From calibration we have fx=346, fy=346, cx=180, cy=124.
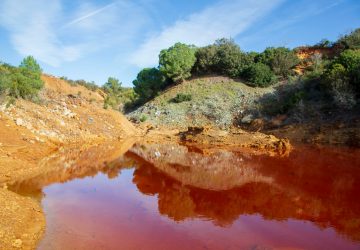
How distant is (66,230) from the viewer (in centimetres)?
727

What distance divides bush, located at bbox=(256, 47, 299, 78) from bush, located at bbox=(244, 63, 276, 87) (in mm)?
1402

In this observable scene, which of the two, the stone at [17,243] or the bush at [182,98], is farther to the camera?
the bush at [182,98]

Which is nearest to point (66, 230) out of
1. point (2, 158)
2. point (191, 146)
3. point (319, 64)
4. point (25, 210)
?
point (25, 210)

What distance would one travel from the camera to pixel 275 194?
1073 cm

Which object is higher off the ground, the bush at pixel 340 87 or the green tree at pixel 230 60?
the green tree at pixel 230 60

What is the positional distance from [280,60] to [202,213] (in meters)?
31.4

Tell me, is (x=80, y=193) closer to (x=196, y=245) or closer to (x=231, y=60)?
(x=196, y=245)

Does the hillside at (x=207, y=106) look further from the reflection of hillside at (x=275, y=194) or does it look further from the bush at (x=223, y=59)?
the reflection of hillside at (x=275, y=194)

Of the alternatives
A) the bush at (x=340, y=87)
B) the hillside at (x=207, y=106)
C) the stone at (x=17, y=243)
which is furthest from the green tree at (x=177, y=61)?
the stone at (x=17, y=243)

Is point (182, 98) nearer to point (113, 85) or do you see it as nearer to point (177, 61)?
point (177, 61)

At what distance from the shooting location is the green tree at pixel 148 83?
139ft

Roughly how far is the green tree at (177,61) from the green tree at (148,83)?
191 centimetres

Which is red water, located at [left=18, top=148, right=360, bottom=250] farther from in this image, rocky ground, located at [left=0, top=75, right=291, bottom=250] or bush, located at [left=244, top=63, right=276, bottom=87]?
bush, located at [left=244, top=63, right=276, bottom=87]

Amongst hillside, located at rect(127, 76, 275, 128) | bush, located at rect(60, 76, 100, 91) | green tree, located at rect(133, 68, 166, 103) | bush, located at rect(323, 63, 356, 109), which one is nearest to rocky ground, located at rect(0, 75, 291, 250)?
hillside, located at rect(127, 76, 275, 128)
